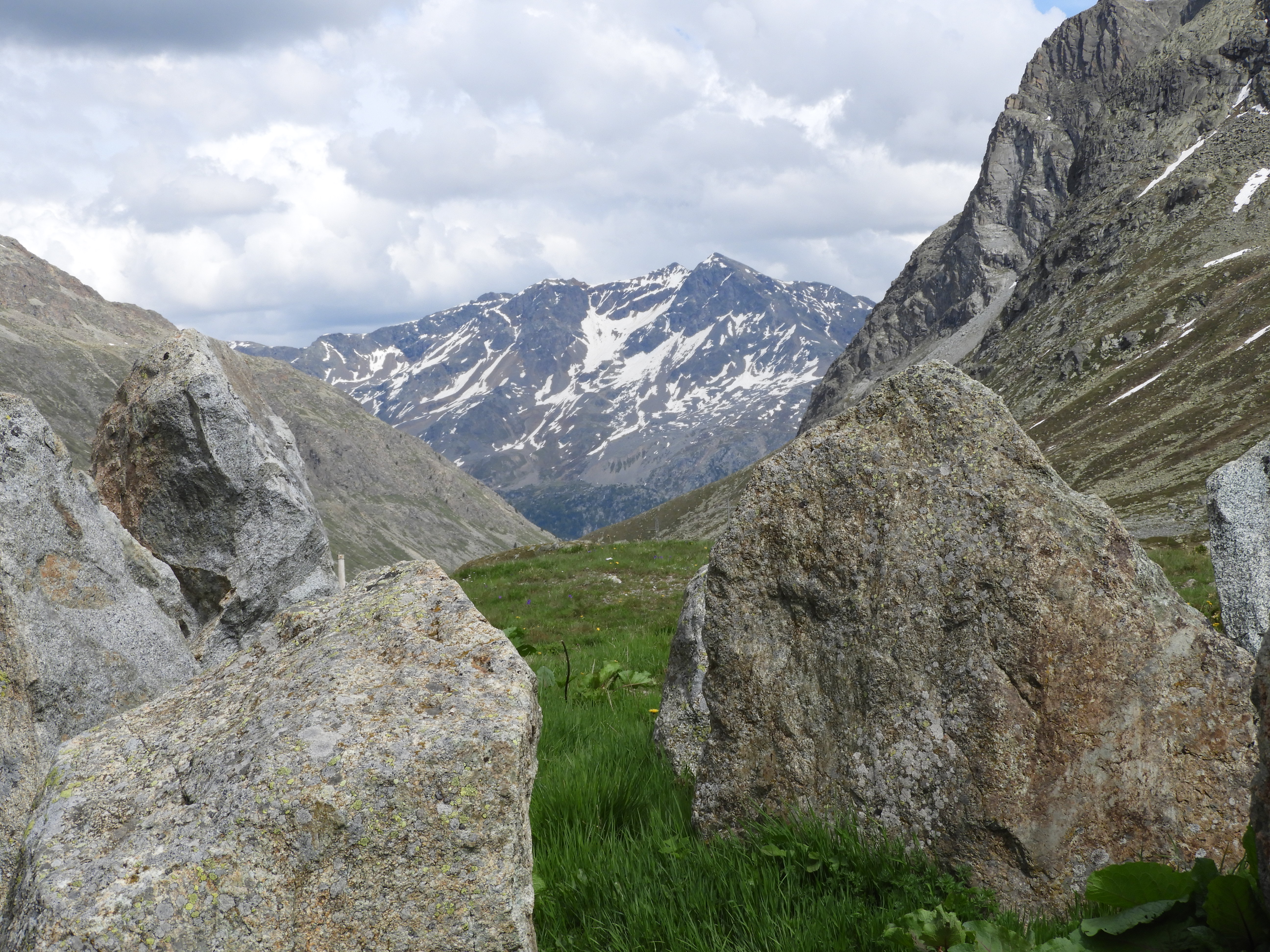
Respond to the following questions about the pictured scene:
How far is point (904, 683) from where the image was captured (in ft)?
16.4

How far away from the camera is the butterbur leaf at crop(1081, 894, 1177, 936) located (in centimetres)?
340

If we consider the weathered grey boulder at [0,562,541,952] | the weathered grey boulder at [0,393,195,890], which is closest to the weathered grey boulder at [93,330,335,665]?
the weathered grey boulder at [0,393,195,890]

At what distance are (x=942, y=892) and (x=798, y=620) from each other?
67.8 inches

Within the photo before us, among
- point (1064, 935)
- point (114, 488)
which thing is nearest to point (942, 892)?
point (1064, 935)

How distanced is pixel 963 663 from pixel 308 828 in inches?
141

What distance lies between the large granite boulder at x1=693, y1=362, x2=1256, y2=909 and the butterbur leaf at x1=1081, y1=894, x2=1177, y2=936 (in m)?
1.08

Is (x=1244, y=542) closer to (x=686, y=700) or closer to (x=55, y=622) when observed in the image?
(x=686, y=700)

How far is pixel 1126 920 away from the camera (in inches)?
134

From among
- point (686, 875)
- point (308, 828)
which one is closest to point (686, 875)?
point (686, 875)

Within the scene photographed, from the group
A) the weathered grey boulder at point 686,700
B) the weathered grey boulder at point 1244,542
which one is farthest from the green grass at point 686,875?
the weathered grey boulder at point 1244,542

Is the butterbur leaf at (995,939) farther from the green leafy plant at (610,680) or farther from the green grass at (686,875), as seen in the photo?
the green leafy plant at (610,680)

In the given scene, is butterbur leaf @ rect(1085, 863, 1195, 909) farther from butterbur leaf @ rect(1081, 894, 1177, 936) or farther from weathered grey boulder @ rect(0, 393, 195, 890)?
weathered grey boulder @ rect(0, 393, 195, 890)

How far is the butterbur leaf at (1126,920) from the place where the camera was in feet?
11.1

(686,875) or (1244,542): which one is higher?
(1244,542)
